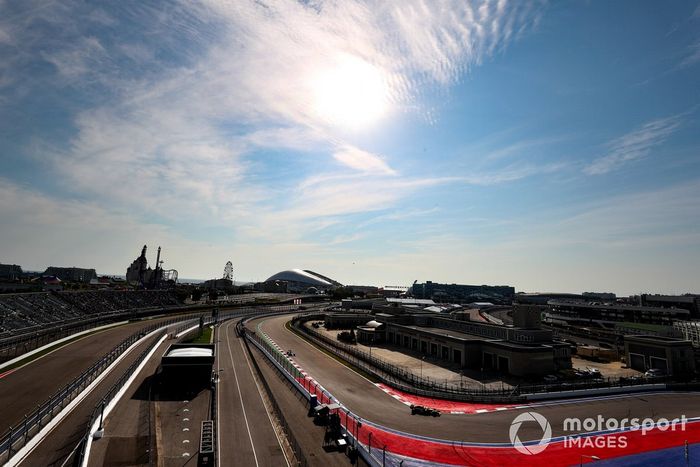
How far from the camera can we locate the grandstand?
66075 millimetres

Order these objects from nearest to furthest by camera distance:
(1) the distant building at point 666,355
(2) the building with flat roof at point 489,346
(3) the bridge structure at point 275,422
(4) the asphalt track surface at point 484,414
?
(3) the bridge structure at point 275,422 < (4) the asphalt track surface at point 484,414 < (2) the building with flat roof at point 489,346 < (1) the distant building at point 666,355

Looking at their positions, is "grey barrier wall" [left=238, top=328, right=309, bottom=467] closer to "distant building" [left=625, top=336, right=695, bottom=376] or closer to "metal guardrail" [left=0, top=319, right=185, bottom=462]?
"metal guardrail" [left=0, top=319, right=185, bottom=462]

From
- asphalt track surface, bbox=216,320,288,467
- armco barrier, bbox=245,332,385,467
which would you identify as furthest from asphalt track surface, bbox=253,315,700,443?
asphalt track surface, bbox=216,320,288,467

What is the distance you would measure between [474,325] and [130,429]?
59579mm

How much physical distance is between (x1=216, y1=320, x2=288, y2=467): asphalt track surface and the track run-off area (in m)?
6.15

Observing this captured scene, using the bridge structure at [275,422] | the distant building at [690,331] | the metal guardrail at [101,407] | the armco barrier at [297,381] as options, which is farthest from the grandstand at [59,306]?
the distant building at [690,331]

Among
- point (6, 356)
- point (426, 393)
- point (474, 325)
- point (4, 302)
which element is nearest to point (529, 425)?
point (426, 393)

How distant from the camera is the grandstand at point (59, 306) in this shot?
66075 mm

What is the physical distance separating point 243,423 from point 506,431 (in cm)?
2291

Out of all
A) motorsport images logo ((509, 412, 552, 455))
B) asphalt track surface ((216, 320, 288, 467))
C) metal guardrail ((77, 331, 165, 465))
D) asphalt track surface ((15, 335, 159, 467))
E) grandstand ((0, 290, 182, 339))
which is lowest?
motorsport images logo ((509, 412, 552, 455))

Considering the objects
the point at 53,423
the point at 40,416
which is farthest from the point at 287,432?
the point at 40,416

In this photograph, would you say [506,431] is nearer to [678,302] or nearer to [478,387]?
[478,387]

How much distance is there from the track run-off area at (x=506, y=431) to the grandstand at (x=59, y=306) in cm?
5331

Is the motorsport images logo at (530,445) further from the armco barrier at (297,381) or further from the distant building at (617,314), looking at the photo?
the distant building at (617,314)
